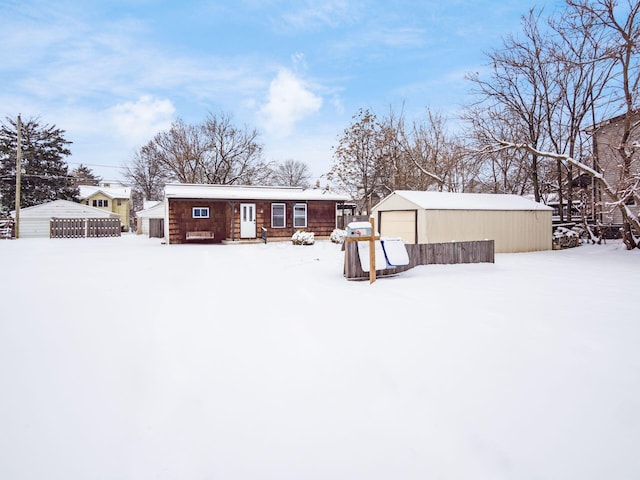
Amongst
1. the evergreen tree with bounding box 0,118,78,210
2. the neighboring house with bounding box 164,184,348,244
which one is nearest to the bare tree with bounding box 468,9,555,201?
the neighboring house with bounding box 164,184,348,244

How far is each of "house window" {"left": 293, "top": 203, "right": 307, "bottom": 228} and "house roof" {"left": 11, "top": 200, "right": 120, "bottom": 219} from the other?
793 inches

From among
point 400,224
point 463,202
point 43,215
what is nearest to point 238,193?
point 400,224

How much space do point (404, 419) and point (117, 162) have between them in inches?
1925

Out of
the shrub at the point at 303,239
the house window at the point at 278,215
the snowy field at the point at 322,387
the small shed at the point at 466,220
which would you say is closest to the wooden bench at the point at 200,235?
the house window at the point at 278,215

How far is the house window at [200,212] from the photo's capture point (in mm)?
19719

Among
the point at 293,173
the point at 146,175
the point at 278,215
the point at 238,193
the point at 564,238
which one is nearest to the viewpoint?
the point at 564,238

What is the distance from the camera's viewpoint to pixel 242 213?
19.8m

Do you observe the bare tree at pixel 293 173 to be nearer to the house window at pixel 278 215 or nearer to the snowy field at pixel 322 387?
the house window at pixel 278 215

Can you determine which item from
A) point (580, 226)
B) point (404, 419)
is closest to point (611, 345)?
point (404, 419)

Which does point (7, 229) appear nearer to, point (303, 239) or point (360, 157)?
point (303, 239)

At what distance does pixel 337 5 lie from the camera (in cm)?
1194

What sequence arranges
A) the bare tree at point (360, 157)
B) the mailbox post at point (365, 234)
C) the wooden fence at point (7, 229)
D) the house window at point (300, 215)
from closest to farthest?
1. the mailbox post at point (365, 234)
2. the house window at point (300, 215)
3. the wooden fence at point (7, 229)
4. the bare tree at point (360, 157)

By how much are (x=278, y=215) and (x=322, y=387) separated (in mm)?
17702

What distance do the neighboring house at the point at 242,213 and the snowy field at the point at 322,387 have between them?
13.4 meters
